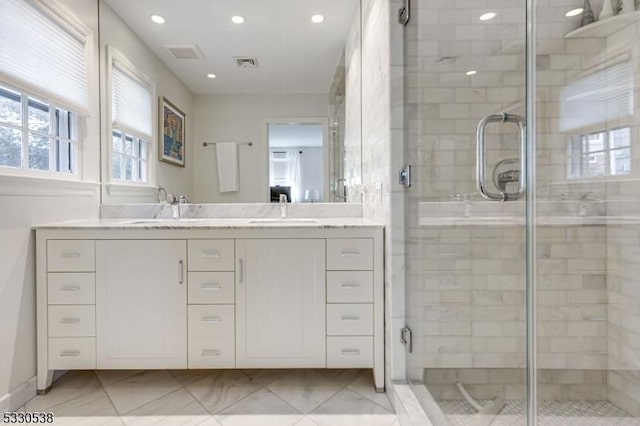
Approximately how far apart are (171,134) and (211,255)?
105cm

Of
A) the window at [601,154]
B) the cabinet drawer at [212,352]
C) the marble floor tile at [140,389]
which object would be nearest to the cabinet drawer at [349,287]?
the cabinet drawer at [212,352]

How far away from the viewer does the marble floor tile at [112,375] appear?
6.15 ft

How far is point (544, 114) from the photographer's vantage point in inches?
61.1

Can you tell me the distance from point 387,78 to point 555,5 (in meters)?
0.79

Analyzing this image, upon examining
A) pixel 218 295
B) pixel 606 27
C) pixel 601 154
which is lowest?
pixel 218 295

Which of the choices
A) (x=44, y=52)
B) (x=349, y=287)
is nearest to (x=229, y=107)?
(x=44, y=52)

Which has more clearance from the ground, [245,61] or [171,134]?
[245,61]

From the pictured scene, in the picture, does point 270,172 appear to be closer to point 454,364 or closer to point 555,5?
point 454,364

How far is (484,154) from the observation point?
5.10 feet

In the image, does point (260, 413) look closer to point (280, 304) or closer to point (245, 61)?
point (280, 304)

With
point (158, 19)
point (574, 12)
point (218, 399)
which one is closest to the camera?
point (574, 12)

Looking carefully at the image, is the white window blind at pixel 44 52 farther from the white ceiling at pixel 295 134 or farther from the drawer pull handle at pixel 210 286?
the drawer pull handle at pixel 210 286

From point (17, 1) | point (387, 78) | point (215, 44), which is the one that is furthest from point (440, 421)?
point (17, 1)

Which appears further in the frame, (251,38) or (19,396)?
(251,38)
